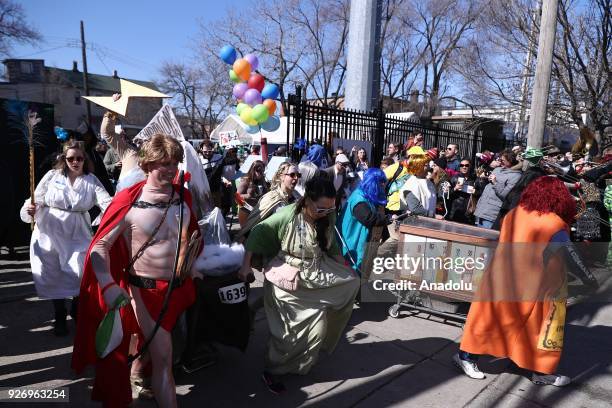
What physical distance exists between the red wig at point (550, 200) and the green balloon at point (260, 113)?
576cm

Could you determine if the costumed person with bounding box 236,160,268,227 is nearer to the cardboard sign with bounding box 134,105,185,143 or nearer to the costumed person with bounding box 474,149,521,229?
the cardboard sign with bounding box 134,105,185,143

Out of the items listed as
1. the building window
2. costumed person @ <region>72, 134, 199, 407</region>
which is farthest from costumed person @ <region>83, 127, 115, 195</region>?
the building window

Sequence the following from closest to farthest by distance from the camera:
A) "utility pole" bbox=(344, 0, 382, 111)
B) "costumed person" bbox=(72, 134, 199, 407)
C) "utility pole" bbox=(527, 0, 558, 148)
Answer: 1. "costumed person" bbox=(72, 134, 199, 407)
2. "utility pole" bbox=(527, 0, 558, 148)
3. "utility pole" bbox=(344, 0, 382, 111)

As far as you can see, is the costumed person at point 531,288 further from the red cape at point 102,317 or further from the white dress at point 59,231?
the white dress at point 59,231

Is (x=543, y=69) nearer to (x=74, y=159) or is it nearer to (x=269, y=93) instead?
(x=269, y=93)

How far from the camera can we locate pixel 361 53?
12.7 meters

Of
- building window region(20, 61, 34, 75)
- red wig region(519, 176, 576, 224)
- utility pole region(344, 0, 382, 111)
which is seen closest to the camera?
red wig region(519, 176, 576, 224)

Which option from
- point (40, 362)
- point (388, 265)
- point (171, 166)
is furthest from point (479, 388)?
point (40, 362)

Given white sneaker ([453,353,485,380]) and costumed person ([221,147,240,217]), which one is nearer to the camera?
white sneaker ([453,353,485,380])

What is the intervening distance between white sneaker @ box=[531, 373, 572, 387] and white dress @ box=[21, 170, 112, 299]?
3856 mm

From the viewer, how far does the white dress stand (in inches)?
144

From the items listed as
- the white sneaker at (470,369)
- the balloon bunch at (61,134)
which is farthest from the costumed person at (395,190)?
the balloon bunch at (61,134)

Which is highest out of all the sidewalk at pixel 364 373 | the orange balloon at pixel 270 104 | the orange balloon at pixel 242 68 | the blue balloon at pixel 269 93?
the orange balloon at pixel 242 68

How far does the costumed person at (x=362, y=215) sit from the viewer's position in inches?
170
